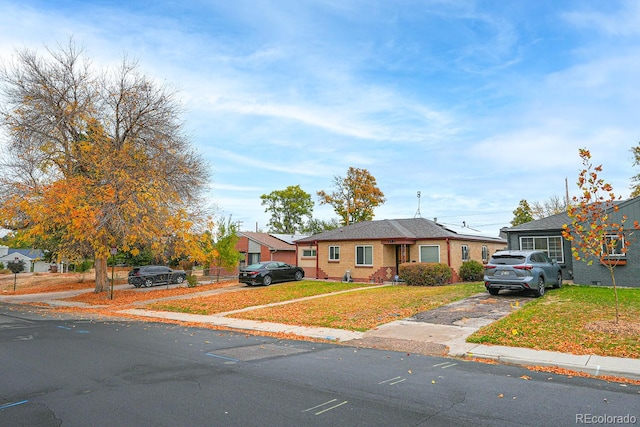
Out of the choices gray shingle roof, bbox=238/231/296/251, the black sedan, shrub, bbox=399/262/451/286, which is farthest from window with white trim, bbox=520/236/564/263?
gray shingle roof, bbox=238/231/296/251

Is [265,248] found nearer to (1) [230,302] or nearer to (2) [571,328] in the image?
(1) [230,302]

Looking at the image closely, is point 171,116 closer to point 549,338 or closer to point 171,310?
point 171,310

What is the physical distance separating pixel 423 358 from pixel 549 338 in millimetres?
3225

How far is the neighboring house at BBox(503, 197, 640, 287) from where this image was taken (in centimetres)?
1872

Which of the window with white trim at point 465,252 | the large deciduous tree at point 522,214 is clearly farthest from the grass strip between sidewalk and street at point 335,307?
the large deciduous tree at point 522,214

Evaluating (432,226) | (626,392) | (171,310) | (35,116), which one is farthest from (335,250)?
(626,392)

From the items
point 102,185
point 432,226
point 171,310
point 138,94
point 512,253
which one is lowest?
point 171,310

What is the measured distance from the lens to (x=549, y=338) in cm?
939

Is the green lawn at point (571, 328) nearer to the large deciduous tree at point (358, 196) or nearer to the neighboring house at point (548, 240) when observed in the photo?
the neighboring house at point (548, 240)

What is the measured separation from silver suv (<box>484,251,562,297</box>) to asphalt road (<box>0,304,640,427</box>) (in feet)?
30.0

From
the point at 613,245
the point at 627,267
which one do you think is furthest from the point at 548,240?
the point at 613,245

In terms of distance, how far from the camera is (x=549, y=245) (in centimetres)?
2269

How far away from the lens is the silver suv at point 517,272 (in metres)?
15.9

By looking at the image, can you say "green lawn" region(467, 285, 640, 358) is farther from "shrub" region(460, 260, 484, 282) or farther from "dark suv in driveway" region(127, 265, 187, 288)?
"dark suv in driveway" region(127, 265, 187, 288)
